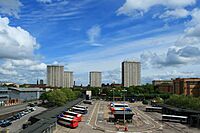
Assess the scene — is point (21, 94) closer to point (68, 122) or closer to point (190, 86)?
point (190, 86)

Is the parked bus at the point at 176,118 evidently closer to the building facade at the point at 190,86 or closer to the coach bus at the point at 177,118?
the coach bus at the point at 177,118

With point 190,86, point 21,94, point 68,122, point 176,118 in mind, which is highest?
point 190,86

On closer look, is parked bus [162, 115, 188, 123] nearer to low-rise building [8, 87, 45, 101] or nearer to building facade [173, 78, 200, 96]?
building facade [173, 78, 200, 96]

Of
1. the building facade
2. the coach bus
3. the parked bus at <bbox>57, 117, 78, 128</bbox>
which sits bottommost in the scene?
the coach bus

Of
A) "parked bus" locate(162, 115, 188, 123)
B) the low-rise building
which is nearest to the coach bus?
"parked bus" locate(162, 115, 188, 123)

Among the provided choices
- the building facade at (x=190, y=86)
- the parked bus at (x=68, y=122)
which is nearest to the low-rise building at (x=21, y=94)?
the building facade at (x=190, y=86)

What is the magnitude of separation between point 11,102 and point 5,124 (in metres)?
85.8

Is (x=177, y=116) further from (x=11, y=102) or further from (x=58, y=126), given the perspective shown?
(x=11, y=102)

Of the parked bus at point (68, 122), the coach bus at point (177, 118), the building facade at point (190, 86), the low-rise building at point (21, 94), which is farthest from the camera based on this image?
the low-rise building at point (21, 94)

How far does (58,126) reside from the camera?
65.9 meters

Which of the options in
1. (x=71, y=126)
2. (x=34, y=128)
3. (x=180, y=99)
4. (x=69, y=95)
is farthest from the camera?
(x=69, y=95)

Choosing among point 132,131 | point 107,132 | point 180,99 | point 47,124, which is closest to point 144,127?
point 132,131

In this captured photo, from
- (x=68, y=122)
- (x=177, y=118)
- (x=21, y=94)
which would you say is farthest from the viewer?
(x=21, y=94)

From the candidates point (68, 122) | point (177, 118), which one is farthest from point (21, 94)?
point (177, 118)
